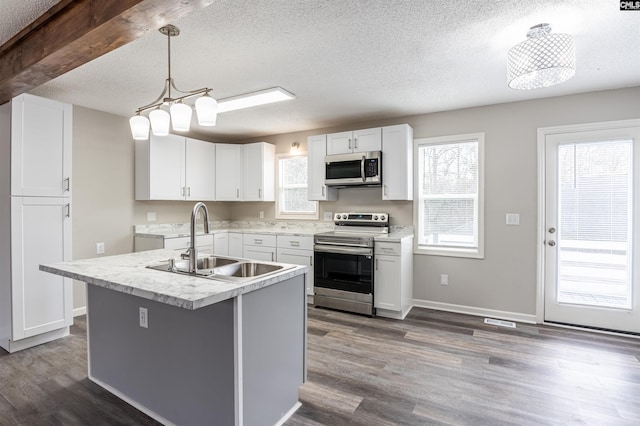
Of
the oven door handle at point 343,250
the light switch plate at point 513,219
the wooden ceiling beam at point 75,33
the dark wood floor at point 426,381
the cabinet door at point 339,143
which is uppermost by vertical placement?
the wooden ceiling beam at point 75,33

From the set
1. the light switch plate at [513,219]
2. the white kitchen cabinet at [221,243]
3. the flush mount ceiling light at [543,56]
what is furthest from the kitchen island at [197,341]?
the light switch plate at [513,219]

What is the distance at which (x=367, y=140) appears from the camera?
4133mm

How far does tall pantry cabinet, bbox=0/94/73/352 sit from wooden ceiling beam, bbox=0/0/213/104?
1.53ft

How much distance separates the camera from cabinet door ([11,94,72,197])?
284 centimetres

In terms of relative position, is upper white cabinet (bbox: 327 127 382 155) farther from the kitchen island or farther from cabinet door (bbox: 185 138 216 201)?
the kitchen island

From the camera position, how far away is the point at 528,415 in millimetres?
2014

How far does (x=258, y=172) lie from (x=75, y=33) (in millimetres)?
3233

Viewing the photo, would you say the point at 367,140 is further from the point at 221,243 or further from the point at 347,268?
the point at 221,243

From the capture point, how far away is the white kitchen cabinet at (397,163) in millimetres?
3936

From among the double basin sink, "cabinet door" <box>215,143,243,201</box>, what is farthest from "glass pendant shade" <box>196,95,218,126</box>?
"cabinet door" <box>215,143,243,201</box>

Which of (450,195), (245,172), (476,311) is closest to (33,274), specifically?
(245,172)

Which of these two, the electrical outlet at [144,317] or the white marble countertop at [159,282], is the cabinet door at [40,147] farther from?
the electrical outlet at [144,317]

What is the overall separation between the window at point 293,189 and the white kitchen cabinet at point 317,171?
0.39m

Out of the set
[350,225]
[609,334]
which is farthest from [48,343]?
[609,334]
